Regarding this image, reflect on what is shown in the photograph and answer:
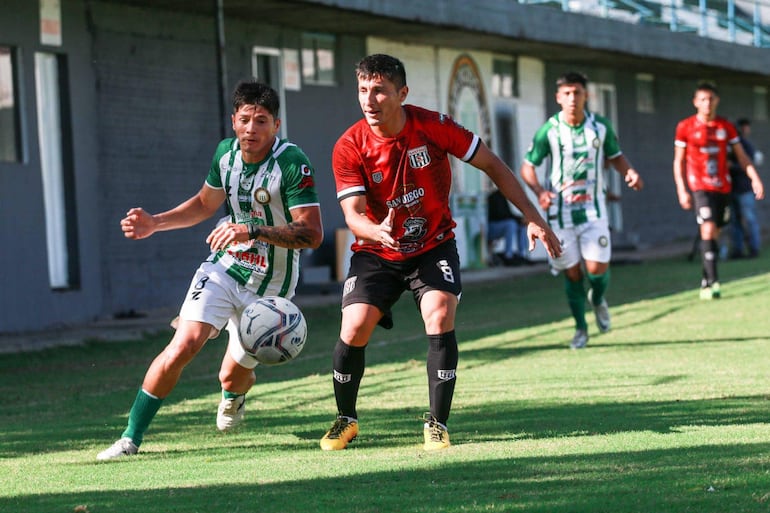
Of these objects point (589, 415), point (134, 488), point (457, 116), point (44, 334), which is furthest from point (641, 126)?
point (134, 488)

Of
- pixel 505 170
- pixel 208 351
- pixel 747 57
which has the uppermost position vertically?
pixel 747 57

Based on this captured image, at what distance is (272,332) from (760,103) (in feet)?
120

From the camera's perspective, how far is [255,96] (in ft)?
26.0

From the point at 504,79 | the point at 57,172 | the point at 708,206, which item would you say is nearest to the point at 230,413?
the point at 708,206

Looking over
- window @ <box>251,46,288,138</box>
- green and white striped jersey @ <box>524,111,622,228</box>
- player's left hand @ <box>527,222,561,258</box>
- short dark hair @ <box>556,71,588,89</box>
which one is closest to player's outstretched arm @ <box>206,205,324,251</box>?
player's left hand @ <box>527,222,561,258</box>

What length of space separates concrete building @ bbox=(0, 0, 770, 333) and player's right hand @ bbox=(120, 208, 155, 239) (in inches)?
390

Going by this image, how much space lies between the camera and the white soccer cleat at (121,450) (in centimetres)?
763

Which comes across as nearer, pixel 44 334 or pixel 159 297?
pixel 44 334

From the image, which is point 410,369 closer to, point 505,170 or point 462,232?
point 505,170

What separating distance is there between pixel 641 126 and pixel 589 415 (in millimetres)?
27033

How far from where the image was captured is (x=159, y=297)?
1988 centimetres

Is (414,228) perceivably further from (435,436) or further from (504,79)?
(504,79)

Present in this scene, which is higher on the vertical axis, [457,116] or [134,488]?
[457,116]

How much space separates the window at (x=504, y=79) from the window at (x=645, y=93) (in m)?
6.23
